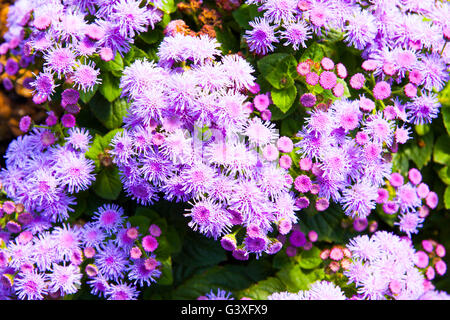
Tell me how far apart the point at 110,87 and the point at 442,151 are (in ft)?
7.17

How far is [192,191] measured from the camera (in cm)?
217

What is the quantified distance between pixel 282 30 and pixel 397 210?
1.39 meters

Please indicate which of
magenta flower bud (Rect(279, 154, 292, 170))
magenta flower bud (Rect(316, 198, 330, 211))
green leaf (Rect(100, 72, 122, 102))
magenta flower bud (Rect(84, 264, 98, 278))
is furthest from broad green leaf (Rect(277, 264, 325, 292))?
green leaf (Rect(100, 72, 122, 102))

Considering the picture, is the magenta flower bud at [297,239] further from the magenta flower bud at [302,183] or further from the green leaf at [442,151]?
the green leaf at [442,151]

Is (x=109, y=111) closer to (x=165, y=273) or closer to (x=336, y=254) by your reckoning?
(x=165, y=273)

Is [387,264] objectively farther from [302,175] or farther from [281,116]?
[281,116]

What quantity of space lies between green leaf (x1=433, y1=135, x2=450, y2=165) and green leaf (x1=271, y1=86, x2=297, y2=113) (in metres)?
1.16

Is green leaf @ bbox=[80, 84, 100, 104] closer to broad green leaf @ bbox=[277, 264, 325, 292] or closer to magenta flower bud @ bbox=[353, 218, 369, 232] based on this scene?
broad green leaf @ bbox=[277, 264, 325, 292]

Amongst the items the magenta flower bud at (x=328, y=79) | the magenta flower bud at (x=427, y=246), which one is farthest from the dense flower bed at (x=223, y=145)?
the magenta flower bud at (x=427, y=246)

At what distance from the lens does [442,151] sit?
2.76 meters

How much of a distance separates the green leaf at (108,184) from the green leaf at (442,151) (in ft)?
6.76

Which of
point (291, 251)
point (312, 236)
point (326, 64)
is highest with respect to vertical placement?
point (326, 64)

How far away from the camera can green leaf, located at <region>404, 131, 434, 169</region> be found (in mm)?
2740

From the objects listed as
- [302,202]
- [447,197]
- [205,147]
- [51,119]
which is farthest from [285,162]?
[51,119]
